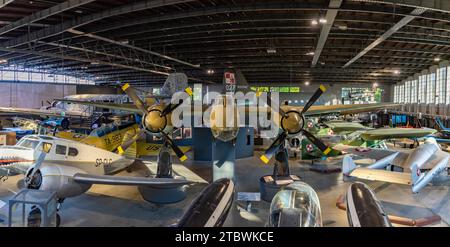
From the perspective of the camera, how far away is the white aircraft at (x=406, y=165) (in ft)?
25.7

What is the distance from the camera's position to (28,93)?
3322cm

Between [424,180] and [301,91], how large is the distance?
36.1 metres

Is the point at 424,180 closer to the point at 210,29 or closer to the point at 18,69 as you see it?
the point at 210,29

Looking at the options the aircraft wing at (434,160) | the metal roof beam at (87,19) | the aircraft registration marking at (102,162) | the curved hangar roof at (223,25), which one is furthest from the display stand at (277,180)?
the metal roof beam at (87,19)

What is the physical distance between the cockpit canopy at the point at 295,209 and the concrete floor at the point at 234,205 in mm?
2062

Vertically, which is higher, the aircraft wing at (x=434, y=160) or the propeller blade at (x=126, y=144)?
the propeller blade at (x=126, y=144)

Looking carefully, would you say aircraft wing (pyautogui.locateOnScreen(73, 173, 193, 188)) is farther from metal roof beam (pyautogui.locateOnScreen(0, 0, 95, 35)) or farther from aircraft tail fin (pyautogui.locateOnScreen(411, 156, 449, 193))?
aircraft tail fin (pyautogui.locateOnScreen(411, 156, 449, 193))

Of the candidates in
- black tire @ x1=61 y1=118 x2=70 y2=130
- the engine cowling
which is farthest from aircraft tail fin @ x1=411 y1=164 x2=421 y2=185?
black tire @ x1=61 y1=118 x2=70 y2=130

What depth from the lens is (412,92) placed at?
116ft

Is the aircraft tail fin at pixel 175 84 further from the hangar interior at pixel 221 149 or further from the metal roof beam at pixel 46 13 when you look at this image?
the metal roof beam at pixel 46 13

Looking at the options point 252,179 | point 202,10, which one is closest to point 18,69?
point 202,10

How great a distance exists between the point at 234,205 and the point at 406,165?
22.8 ft

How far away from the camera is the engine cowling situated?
6.73 m

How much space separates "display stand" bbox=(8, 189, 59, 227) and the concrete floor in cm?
61
